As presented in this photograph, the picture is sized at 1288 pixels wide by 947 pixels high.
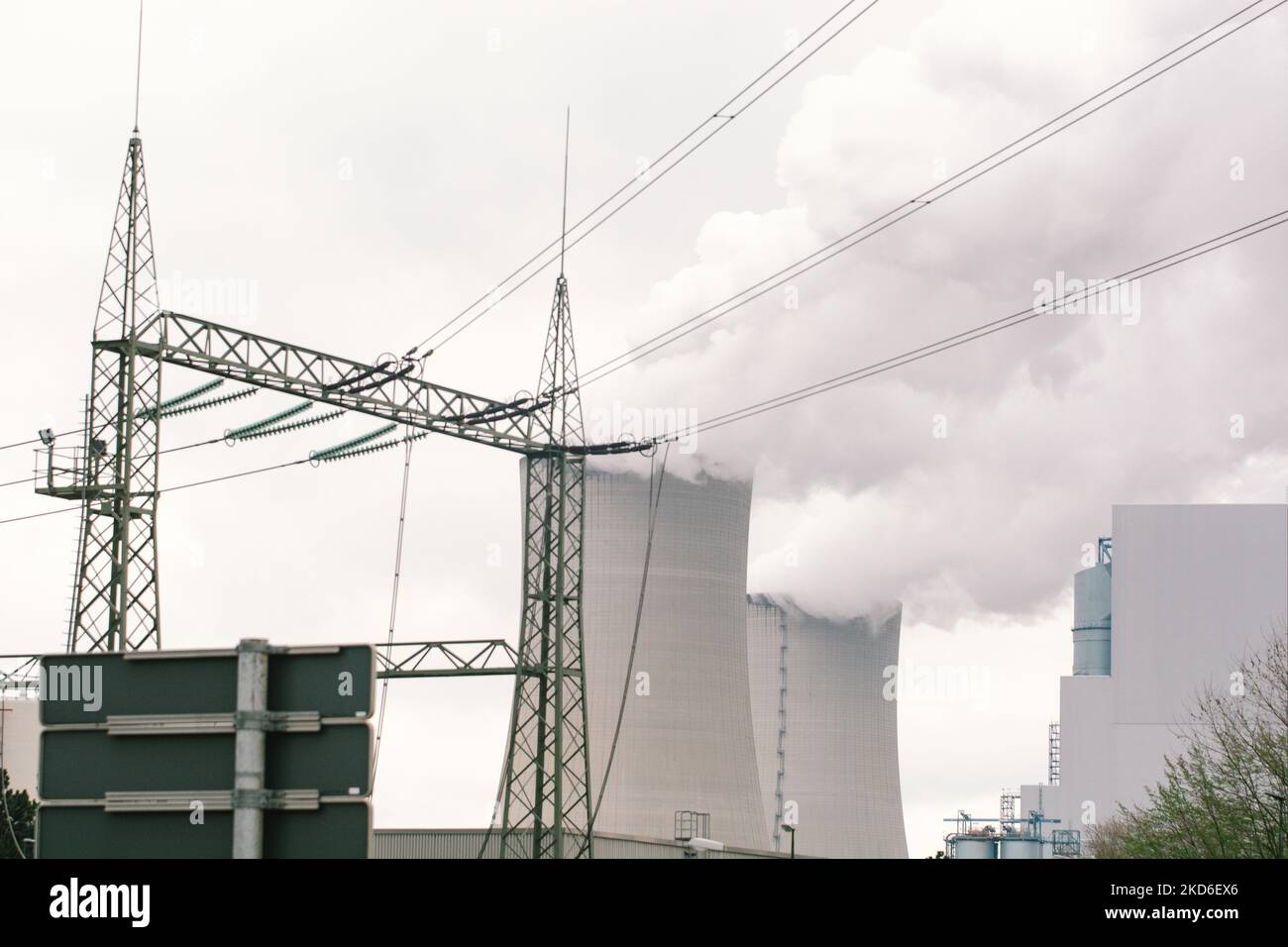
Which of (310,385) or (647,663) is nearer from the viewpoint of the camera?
(310,385)

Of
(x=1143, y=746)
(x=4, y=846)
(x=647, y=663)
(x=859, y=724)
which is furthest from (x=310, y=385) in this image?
(x=1143, y=746)

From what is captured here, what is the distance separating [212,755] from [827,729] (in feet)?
138

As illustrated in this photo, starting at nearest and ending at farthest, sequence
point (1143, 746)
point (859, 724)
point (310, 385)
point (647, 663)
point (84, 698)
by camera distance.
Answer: point (84, 698), point (310, 385), point (647, 663), point (859, 724), point (1143, 746)

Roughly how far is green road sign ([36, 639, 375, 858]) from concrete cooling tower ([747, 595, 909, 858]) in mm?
40759

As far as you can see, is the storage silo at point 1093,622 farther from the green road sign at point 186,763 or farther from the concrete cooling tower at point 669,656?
the green road sign at point 186,763

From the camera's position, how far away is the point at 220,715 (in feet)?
15.3

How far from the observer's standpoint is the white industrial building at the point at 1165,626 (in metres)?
48.4

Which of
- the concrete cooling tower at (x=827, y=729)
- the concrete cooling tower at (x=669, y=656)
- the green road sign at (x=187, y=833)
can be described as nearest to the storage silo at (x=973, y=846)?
the concrete cooling tower at (x=827, y=729)

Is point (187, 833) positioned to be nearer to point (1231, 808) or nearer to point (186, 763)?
point (186, 763)

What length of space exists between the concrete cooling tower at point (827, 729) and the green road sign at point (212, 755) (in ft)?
134

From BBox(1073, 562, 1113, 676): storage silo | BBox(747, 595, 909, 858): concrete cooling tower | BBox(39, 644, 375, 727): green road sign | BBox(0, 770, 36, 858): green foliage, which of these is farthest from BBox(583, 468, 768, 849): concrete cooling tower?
BBox(39, 644, 375, 727): green road sign
